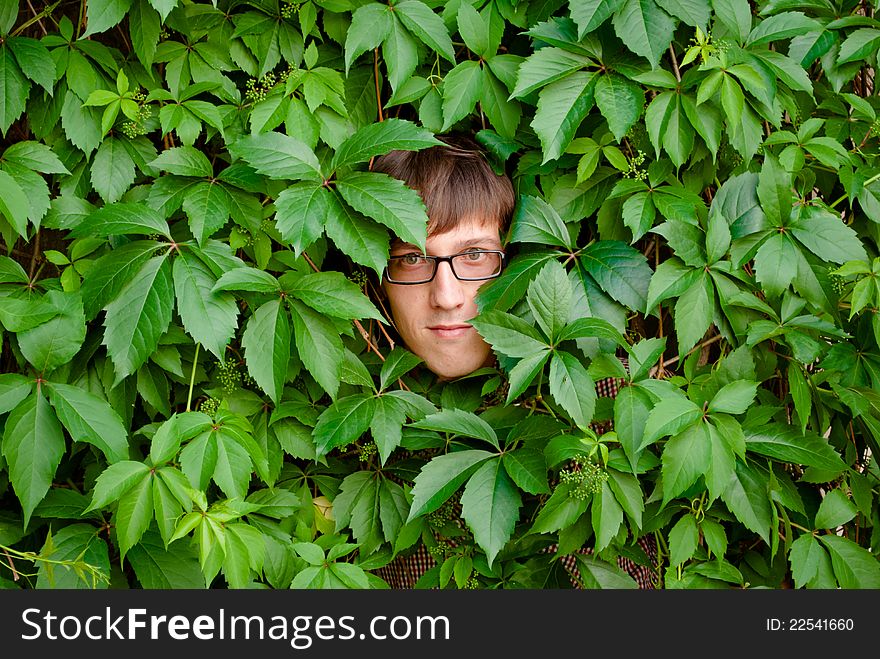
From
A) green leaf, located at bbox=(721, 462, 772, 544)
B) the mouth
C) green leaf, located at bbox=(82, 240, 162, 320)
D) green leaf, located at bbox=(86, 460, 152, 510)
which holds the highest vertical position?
green leaf, located at bbox=(82, 240, 162, 320)

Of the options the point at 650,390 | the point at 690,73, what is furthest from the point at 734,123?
the point at 650,390

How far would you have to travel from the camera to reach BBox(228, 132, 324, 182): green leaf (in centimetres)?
162

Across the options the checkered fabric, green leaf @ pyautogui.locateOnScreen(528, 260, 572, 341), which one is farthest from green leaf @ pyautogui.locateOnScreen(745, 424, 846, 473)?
green leaf @ pyautogui.locateOnScreen(528, 260, 572, 341)

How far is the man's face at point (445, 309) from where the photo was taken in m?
1.79

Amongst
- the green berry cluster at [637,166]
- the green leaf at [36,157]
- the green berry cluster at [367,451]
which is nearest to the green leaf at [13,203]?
the green leaf at [36,157]

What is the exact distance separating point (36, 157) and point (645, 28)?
1248 mm

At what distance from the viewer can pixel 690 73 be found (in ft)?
5.51

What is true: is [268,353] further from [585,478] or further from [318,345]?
[585,478]

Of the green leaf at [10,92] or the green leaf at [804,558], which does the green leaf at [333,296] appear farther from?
the green leaf at [804,558]

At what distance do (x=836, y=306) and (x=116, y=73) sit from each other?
1.58 meters

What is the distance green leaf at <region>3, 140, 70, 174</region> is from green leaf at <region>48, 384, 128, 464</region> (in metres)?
0.45

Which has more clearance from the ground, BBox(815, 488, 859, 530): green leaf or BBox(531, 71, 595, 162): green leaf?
BBox(531, 71, 595, 162): green leaf

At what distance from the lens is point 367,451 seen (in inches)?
73.0

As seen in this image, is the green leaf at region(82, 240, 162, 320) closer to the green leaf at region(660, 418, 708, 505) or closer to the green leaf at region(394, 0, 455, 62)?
the green leaf at region(394, 0, 455, 62)
